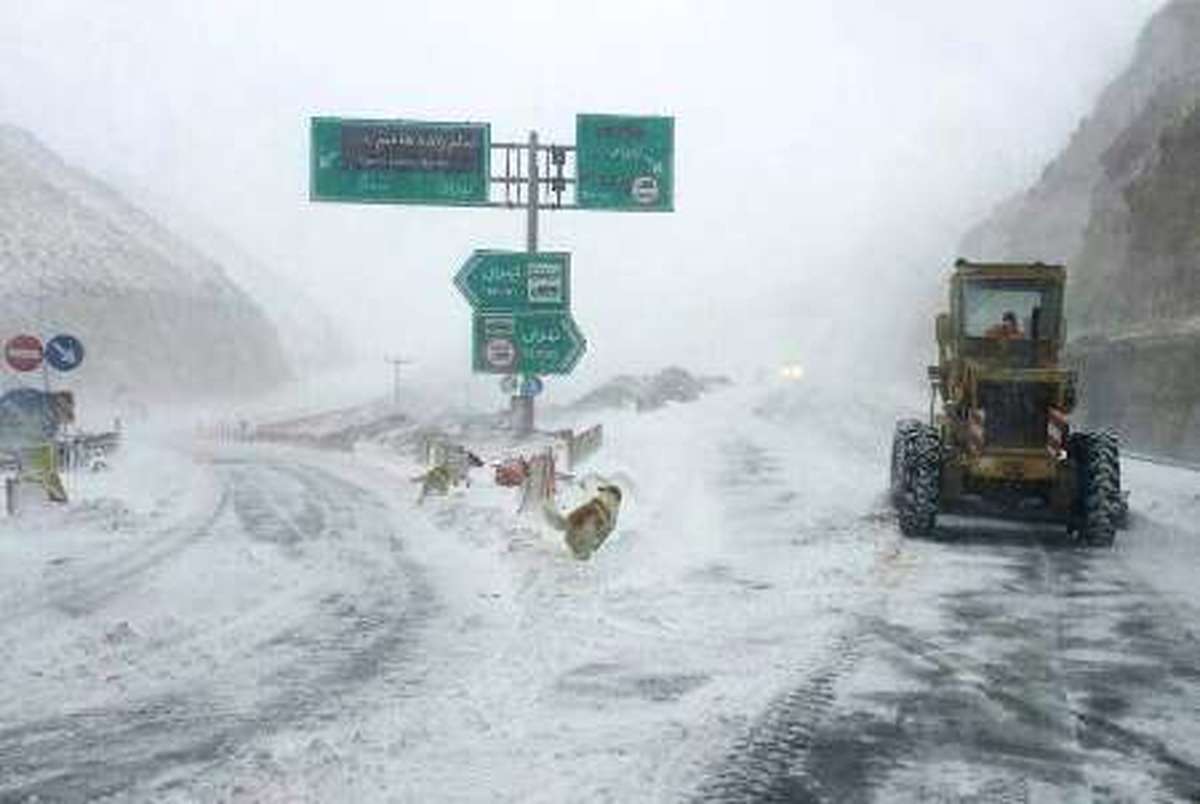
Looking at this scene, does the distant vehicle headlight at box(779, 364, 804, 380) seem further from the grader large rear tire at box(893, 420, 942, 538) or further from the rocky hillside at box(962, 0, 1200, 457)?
the grader large rear tire at box(893, 420, 942, 538)

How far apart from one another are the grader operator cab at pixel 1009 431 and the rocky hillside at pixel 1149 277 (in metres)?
21.7

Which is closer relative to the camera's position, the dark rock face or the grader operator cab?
the grader operator cab

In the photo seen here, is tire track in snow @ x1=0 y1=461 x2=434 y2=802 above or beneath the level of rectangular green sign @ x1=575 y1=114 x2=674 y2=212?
beneath

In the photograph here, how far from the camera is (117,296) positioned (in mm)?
100000

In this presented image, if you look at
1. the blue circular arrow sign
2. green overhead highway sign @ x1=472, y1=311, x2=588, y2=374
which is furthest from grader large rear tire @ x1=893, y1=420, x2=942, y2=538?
green overhead highway sign @ x1=472, y1=311, x2=588, y2=374

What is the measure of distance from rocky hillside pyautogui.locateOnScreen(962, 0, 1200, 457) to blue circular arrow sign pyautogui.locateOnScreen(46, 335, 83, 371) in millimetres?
26673

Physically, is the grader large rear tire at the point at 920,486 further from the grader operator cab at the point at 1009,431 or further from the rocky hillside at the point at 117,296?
the rocky hillside at the point at 117,296

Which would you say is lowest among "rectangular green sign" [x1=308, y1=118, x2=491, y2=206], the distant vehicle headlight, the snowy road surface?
the distant vehicle headlight

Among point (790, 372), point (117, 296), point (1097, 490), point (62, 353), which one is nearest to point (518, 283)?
point (62, 353)

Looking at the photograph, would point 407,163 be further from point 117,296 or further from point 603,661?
point 117,296

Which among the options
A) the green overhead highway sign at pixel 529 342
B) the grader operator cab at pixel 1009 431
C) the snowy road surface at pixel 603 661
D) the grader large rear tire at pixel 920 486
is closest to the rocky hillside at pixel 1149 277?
the green overhead highway sign at pixel 529 342

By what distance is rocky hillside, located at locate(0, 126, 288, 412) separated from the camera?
93625 millimetres

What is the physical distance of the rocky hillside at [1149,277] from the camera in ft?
131

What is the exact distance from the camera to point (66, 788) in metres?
6.64
